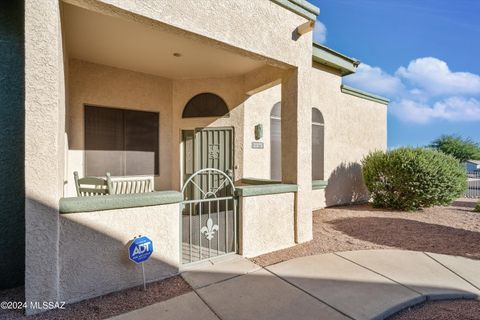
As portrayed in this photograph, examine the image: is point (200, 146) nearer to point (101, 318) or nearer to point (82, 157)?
point (82, 157)

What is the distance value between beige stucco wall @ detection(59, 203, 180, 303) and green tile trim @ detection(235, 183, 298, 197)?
3.44ft

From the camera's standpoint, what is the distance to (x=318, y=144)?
294 inches

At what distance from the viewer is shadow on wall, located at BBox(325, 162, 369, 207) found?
25.7 feet

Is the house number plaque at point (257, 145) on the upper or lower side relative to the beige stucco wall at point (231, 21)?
lower

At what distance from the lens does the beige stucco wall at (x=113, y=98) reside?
505cm

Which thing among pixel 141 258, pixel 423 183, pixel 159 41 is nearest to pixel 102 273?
pixel 141 258

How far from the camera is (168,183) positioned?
6383 millimetres

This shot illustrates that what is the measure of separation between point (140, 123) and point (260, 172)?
3.12m

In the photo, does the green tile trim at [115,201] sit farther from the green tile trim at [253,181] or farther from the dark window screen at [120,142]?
the dark window screen at [120,142]

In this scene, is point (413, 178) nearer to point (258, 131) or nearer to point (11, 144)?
point (258, 131)

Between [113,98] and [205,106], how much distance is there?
2.07m

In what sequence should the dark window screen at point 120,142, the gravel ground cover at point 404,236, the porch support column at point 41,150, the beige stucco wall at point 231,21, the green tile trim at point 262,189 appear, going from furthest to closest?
the dark window screen at point 120,142 → the green tile trim at point 262,189 → the beige stucco wall at point 231,21 → the gravel ground cover at point 404,236 → the porch support column at point 41,150

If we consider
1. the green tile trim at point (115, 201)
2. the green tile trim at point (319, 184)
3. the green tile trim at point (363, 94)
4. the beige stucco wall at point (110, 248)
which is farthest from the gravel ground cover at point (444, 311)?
the green tile trim at point (363, 94)

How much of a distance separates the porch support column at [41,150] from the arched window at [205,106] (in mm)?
3783
